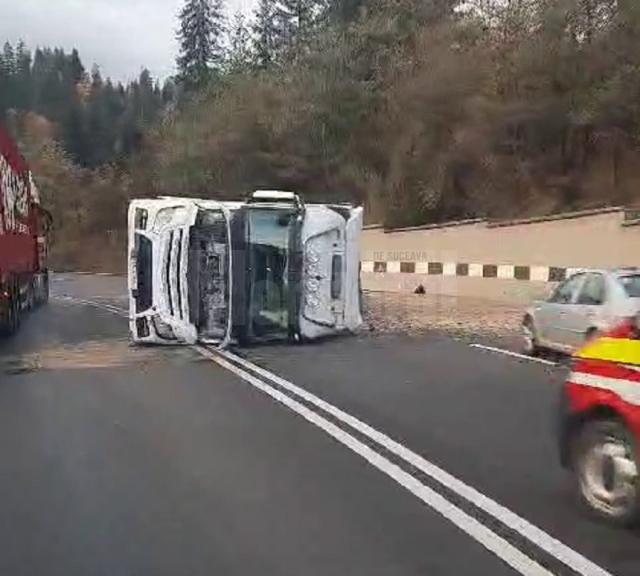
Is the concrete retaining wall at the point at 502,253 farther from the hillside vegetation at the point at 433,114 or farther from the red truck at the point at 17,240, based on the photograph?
the red truck at the point at 17,240

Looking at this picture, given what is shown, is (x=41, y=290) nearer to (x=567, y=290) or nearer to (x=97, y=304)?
(x=97, y=304)

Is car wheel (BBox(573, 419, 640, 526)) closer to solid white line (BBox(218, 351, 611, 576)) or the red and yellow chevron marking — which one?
the red and yellow chevron marking

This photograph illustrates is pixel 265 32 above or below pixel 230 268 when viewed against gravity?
above

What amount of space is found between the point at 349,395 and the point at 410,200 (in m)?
23.8

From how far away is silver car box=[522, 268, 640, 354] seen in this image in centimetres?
1277

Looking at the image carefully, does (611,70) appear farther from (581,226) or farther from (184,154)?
(184,154)

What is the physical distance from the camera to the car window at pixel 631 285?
1279cm

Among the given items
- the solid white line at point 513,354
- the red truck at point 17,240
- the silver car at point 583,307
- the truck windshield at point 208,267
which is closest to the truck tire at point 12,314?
the red truck at point 17,240

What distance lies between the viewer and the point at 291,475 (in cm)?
740

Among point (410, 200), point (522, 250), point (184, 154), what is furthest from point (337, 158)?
point (522, 250)

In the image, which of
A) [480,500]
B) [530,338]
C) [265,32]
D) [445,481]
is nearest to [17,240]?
[530,338]

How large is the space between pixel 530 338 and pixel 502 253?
1254 cm

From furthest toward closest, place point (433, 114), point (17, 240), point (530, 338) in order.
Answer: point (433, 114), point (17, 240), point (530, 338)

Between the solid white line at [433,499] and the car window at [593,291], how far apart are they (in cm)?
434
